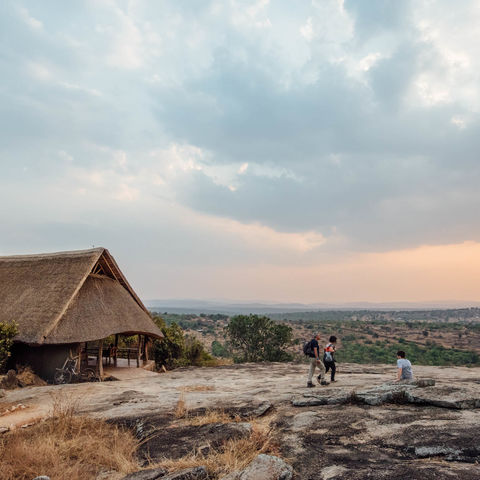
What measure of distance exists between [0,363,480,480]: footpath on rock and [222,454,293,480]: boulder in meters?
0.02

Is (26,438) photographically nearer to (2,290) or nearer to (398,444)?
(398,444)

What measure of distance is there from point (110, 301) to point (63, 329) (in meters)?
3.72

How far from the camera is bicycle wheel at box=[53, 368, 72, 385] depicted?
16.8m

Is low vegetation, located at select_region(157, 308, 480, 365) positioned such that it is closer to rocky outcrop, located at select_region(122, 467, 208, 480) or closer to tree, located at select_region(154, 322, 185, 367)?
tree, located at select_region(154, 322, 185, 367)

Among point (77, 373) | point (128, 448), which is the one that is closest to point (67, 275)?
point (77, 373)

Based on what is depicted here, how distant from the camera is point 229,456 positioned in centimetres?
600

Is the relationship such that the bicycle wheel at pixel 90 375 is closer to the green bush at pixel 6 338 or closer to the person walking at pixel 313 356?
the green bush at pixel 6 338

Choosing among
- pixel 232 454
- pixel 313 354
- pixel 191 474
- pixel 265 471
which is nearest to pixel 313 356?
pixel 313 354

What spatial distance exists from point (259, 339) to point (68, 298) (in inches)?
772

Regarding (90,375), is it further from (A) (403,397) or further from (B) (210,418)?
(A) (403,397)

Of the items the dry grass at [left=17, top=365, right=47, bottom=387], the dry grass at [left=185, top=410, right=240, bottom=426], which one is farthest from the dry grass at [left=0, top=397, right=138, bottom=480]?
the dry grass at [left=17, top=365, right=47, bottom=387]

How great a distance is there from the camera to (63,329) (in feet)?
55.1

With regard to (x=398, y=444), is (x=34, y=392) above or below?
below

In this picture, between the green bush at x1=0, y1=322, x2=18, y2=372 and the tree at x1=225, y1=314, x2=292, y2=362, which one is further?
the tree at x1=225, y1=314, x2=292, y2=362
